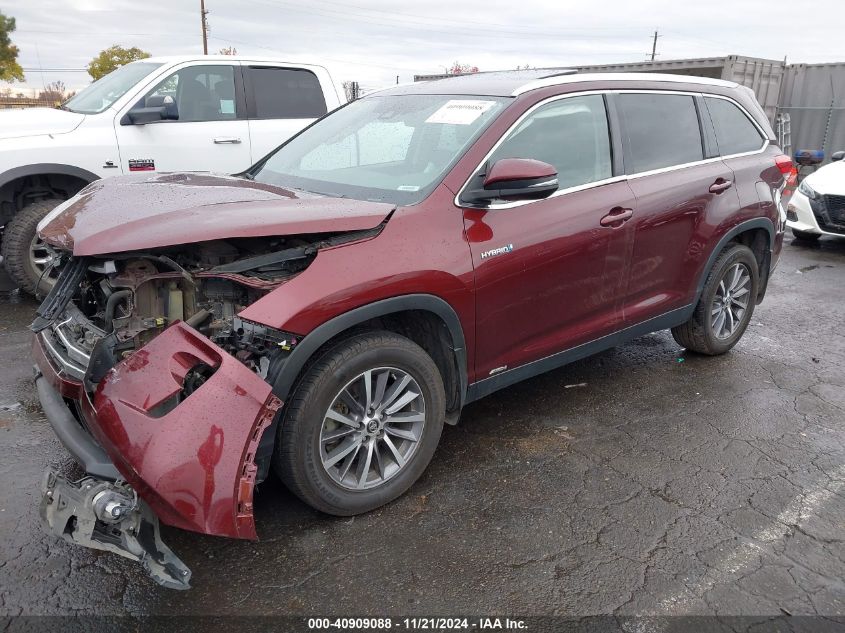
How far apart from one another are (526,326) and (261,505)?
156 cm

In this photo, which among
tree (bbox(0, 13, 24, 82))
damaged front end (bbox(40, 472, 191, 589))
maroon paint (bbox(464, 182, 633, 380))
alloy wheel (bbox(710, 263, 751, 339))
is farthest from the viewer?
tree (bbox(0, 13, 24, 82))

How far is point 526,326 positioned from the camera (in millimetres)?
3375

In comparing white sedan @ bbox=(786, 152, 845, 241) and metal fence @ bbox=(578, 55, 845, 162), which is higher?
metal fence @ bbox=(578, 55, 845, 162)

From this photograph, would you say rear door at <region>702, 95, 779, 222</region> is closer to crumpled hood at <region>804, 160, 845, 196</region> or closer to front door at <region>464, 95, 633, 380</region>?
front door at <region>464, 95, 633, 380</region>

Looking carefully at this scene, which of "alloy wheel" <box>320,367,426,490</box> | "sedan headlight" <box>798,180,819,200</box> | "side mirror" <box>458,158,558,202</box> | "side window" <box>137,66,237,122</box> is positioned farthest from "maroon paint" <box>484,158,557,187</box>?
"sedan headlight" <box>798,180,819,200</box>

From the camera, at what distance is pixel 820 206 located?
894 cm

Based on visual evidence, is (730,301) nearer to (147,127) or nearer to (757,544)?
(757,544)

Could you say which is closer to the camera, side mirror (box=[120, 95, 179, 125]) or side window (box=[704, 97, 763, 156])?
side window (box=[704, 97, 763, 156])

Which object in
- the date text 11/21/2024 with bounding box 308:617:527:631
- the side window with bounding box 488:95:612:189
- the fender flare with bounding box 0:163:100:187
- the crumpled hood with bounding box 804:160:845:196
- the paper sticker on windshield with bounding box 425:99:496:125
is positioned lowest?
the date text 11/21/2024 with bounding box 308:617:527:631

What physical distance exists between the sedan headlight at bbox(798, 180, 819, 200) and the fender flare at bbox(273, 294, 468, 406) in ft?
26.6

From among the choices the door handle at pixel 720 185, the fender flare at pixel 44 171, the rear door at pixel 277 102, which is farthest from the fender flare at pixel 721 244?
the fender flare at pixel 44 171

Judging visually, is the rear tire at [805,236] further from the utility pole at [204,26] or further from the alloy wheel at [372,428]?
the utility pole at [204,26]

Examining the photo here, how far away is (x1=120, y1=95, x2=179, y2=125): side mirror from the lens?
5.97m

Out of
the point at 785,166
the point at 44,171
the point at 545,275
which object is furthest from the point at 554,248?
the point at 44,171
